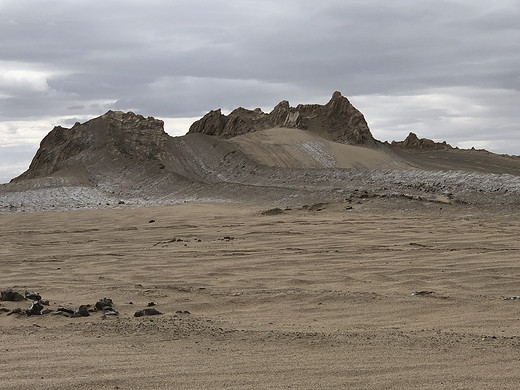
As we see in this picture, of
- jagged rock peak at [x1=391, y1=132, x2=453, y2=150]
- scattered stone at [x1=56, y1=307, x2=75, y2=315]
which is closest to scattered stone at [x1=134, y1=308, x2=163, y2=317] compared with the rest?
scattered stone at [x1=56, y1=307, x2=75, y2=315]

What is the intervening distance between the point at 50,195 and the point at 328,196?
9.83 meters

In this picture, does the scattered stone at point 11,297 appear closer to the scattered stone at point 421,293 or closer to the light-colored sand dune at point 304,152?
the scattered stone at point 421,293

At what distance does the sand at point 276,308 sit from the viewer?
14.6ft

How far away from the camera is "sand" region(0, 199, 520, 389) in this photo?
175 inches

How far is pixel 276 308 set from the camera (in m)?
6.61

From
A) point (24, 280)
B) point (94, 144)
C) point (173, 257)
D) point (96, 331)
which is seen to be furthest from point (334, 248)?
point (94, 144)

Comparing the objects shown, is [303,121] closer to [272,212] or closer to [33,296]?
[272,212]

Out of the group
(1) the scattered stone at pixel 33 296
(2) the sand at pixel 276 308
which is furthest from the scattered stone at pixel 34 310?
(1) the scattered stone at pixel 33 296

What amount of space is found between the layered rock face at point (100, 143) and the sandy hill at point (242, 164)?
0.16 feet

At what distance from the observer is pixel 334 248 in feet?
34.7

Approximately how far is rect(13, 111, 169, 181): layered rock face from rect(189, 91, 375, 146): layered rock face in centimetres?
504

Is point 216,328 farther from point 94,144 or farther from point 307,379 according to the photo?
point 94,144

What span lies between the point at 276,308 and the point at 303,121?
3022cm

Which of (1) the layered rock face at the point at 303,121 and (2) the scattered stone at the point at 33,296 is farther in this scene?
(1) the layered rock face at the point at 303,121
